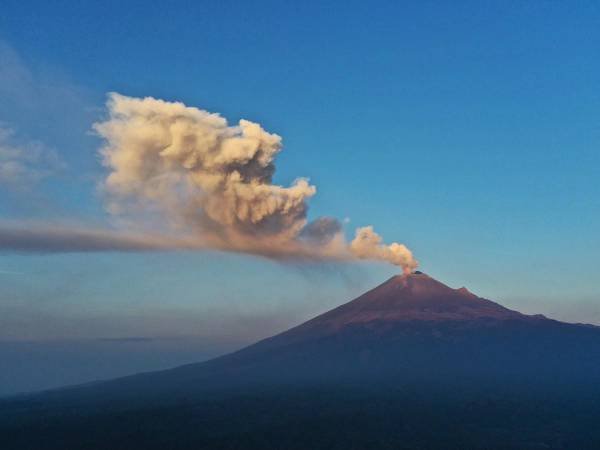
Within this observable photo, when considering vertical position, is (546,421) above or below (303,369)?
below

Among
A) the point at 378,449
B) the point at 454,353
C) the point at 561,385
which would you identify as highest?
the point at 454,353

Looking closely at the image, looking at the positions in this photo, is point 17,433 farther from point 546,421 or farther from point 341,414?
point 546,421

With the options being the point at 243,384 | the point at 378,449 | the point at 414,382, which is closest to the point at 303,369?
the point at 243,384

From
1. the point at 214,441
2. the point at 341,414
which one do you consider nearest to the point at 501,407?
the point at 341,414

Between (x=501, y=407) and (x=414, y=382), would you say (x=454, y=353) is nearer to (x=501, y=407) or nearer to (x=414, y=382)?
(x=414, y=382)

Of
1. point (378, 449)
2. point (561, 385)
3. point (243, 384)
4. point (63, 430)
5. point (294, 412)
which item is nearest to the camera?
point (378, 449)

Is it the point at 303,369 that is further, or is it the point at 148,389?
the point at 303,369

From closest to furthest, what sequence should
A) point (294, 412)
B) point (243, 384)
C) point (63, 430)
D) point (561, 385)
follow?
point (63, 430), point (294, 412), point (561, 385), point (243, 384)
